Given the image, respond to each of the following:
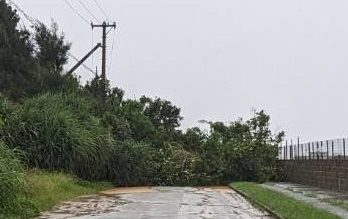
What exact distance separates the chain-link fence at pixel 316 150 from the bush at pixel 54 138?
36.3 ft

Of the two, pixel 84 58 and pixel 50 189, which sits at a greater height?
pixel 84 58

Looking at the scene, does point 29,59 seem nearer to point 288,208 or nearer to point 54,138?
point 54,138

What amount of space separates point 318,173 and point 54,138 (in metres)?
13.3

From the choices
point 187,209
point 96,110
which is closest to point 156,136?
point 96,110

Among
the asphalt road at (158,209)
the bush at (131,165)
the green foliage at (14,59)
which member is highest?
the green foliage at (14,59)

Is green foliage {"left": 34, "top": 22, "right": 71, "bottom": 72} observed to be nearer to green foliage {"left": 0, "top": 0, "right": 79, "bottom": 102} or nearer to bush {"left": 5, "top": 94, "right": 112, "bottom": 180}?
green foliage {"left": 0, "top": 0, "right": 79, "bottom": 102}

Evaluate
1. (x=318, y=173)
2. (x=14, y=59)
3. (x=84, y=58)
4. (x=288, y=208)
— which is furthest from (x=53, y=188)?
(x=84, y=58)

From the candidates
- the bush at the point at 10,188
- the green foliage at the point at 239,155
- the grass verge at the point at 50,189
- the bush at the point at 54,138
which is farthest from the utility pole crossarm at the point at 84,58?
the bush at the point at 10,188

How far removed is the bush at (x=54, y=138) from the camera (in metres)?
29.6

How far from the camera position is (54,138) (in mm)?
30094

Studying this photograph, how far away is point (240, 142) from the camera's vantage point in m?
42.3

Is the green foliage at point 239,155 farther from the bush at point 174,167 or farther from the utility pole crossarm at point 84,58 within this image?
the utility pole crossarm at point 84,58

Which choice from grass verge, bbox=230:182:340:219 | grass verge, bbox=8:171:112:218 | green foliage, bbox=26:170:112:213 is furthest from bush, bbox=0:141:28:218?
grass verge, bbox=230:182:340:219

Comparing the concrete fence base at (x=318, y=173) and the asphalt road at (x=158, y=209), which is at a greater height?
the concrete fence base at (x=318, y=173)
